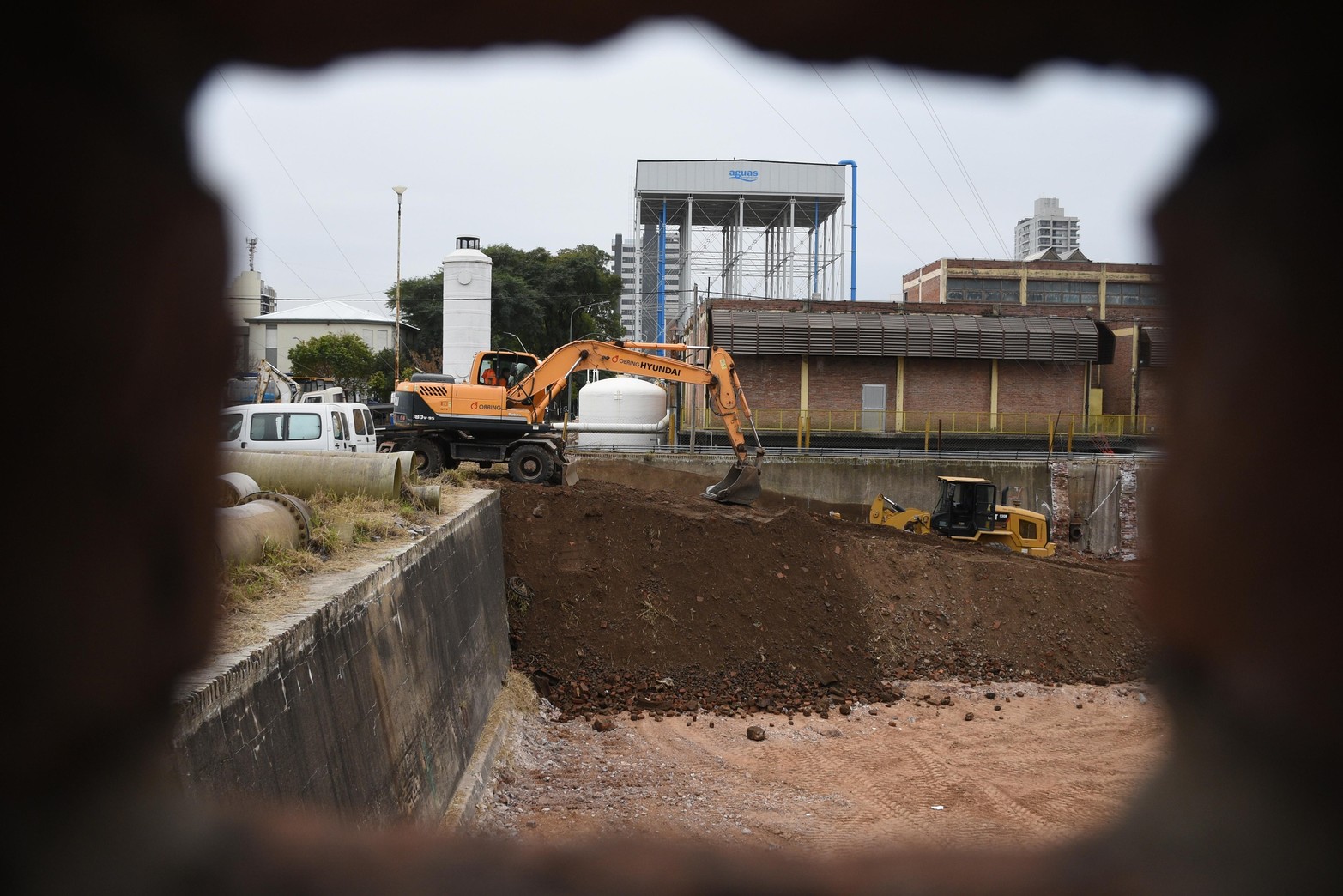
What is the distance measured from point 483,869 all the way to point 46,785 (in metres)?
0.47

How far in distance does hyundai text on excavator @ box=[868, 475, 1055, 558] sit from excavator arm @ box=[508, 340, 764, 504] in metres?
4.18

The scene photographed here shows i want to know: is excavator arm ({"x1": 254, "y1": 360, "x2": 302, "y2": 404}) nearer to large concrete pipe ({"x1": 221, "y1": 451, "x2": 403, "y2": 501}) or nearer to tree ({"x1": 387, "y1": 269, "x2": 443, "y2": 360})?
large concrete pipe ({"x1": 221, "y1": 451, "x2": 403, "y2": 501})

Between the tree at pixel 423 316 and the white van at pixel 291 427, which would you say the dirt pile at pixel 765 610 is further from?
the tree at pixel 423 316

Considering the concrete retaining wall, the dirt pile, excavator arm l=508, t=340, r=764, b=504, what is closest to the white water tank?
excavator arm l=508, t=340, r=764, b=504

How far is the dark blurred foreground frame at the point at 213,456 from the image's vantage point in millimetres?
755

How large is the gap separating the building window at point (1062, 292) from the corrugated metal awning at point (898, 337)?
656 cm

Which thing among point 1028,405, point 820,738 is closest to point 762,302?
point 1028,405

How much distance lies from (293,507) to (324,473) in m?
3.50

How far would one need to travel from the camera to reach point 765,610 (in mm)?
15625

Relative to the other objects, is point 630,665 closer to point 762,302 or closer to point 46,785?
point 46,785

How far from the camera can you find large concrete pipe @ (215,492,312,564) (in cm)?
625

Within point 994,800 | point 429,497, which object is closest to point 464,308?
point 429,497

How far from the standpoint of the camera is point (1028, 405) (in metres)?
33.9

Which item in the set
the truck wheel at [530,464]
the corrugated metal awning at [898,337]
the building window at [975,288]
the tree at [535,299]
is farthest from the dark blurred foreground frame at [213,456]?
the building window at [975,288]
